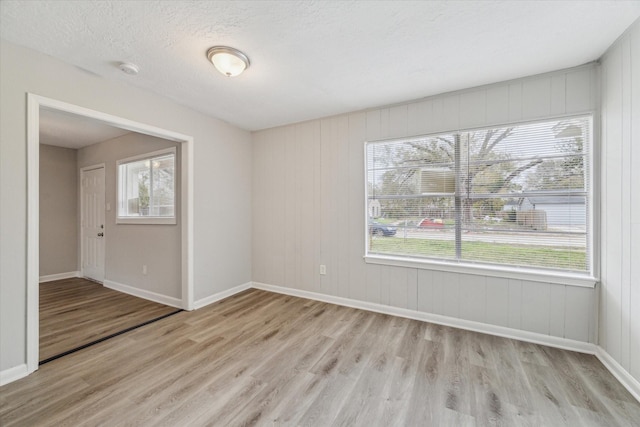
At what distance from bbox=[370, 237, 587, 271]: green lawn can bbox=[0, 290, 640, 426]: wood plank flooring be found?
0.77 m

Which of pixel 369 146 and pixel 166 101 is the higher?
pixel 166 101

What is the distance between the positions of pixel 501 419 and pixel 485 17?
255cm

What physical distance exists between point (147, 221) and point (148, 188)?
51 cm

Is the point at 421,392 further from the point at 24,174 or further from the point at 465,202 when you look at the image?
the point at 24,174

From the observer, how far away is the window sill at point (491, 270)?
2.29 meters

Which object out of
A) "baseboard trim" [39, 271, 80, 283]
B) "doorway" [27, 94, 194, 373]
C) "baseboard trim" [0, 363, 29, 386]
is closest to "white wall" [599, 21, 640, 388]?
"doorway" [27, 94, 194, 373]

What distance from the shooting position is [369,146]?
328cm

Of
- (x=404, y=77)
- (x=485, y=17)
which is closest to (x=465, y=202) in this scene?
(x=404, y=77)

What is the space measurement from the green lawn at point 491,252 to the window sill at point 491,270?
0.08 meters

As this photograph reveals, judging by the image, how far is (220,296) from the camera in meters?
3.62

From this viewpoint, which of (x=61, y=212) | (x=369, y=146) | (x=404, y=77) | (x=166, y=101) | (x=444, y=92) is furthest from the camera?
(x=61, y=212)

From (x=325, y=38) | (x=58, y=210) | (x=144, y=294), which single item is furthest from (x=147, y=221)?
(x=325, y=38)

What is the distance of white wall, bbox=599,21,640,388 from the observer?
1.78 meters

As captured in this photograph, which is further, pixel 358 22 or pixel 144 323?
pixel 144 323
